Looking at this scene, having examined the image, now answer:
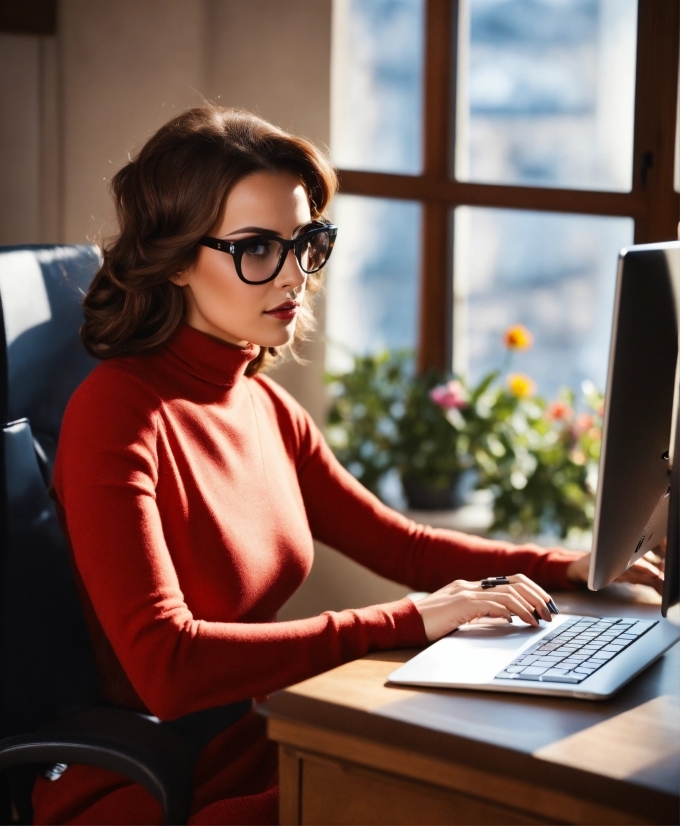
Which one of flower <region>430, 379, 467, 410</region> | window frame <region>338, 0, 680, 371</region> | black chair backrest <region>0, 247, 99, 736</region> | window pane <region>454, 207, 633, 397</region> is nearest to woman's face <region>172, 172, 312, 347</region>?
black chair backrest <region>0, 247, 99, 736</region>

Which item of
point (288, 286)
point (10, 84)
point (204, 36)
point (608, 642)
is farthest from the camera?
point (204, 36)

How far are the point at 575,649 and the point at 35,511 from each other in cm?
75

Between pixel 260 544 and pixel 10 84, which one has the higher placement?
pixel 10 84

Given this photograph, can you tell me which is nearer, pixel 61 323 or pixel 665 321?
pixel 665 321

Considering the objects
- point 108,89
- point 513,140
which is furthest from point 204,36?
point 513,140

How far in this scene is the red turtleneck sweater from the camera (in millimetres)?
1173

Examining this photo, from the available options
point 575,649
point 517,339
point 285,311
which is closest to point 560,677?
point 575,649

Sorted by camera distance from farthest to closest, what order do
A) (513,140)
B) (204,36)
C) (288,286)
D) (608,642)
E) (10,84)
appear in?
(513,140) < (204,36) < (10,84) < (288,286) < (608,642)

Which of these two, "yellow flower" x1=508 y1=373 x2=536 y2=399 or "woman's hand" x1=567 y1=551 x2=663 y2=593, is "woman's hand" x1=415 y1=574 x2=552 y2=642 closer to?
"woman's hand" x1=567 y1=551 x2=663 y2=593

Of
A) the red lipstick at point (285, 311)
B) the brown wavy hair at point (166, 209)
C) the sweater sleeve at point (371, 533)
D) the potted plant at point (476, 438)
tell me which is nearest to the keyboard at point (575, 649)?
the sweater sleeve at point (371, 533)

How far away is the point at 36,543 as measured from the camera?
4.44 ft

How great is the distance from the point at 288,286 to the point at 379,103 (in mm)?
1538

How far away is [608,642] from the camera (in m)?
1.18

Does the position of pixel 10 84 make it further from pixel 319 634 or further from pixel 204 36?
pixel 319 634
